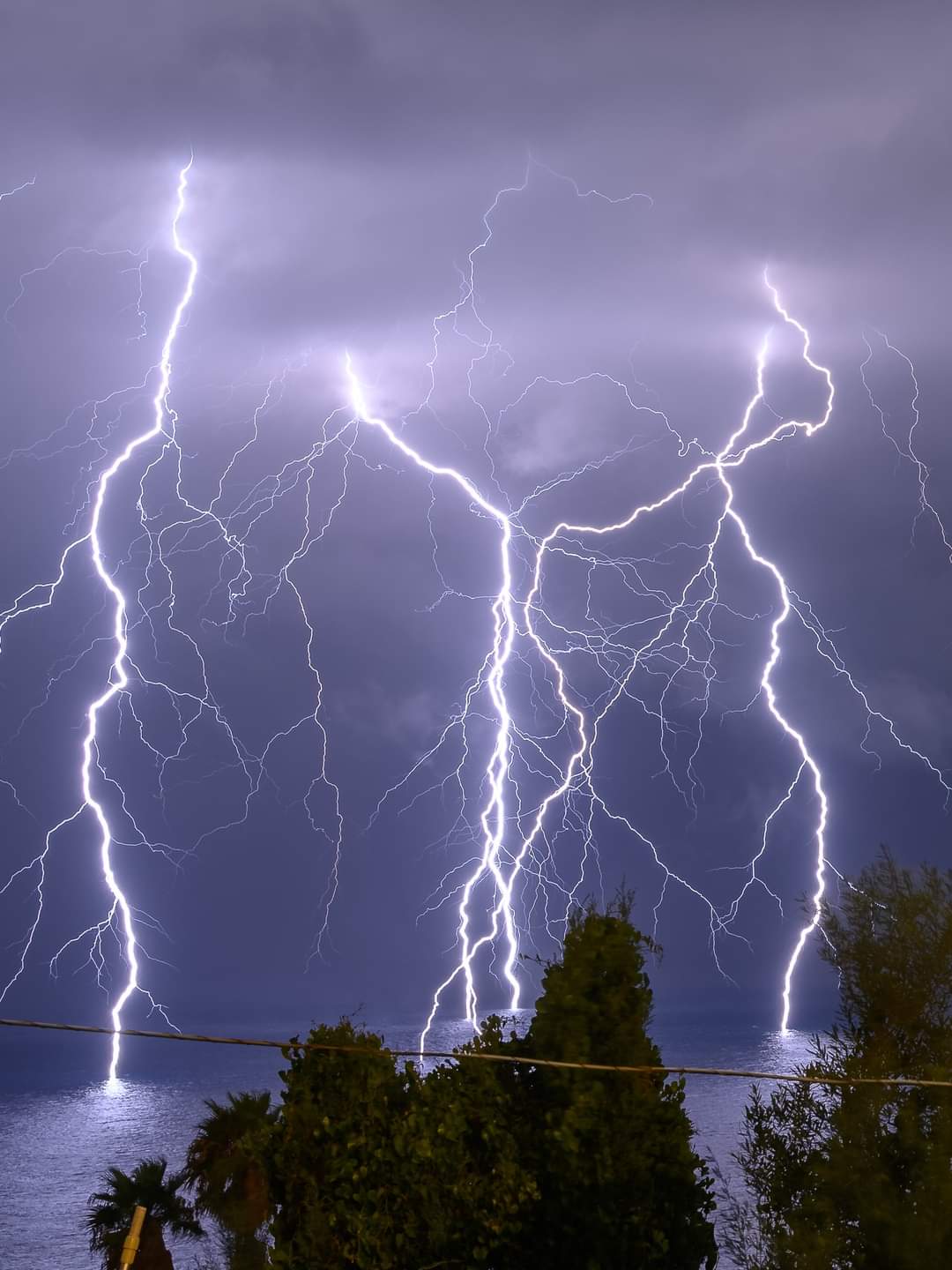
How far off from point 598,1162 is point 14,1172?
180ft

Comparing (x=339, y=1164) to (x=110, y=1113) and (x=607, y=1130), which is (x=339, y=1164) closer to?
(x=607, y=1130)

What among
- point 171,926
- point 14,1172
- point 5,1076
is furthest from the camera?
point 171,926

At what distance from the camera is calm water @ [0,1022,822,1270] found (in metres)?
39.9

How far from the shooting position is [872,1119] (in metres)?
7.39

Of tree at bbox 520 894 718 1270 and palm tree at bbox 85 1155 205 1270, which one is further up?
tree at bbox 520 894 718 1270

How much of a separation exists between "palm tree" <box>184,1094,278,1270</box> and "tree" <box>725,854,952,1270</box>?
6.15 m

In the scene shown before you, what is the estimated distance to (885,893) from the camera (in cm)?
836

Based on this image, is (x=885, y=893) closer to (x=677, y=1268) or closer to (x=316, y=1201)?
(x=677, y=1268)

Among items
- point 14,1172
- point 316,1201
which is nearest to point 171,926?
point 14,1172

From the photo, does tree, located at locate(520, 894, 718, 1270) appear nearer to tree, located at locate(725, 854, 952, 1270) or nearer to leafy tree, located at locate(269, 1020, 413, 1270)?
tree, located at locate(725, 854, 952, 1270)

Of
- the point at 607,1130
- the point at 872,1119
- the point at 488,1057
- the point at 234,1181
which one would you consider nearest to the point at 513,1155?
the point at 607,1130

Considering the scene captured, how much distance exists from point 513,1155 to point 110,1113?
85.0 meters

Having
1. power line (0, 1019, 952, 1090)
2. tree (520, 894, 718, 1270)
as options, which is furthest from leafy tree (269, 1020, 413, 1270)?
tree (520, 894, 718, 1270)

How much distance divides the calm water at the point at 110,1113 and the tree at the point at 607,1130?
1.57ft
